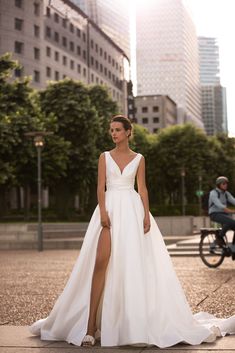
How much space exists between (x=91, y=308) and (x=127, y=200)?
980 millimetres

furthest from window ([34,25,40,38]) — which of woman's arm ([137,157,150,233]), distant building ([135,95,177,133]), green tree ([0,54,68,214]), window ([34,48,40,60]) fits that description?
woman's arm ([137,157,150,233])

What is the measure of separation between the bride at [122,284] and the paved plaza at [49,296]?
143 millimetres

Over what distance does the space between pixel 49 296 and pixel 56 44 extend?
72.3 m

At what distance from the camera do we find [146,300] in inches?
193

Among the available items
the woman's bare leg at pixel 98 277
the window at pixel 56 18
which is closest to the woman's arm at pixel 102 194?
the woman's bare leg at pixel 98 277

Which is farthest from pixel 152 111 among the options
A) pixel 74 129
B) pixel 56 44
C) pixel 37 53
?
pixel 74 129

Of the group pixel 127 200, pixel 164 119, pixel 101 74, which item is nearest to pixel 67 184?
pixel 127 200

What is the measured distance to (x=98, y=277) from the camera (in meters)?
5.01

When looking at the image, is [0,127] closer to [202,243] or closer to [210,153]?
[202,243]

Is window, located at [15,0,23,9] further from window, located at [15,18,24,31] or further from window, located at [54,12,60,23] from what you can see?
window, located at [54,12,60,23]

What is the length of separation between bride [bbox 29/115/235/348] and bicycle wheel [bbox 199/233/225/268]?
8.10 meters

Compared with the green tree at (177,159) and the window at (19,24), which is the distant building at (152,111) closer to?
the green tree at (177,159)

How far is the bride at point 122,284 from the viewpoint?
190 inches

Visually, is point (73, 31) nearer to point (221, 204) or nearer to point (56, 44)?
point (56, 44)
